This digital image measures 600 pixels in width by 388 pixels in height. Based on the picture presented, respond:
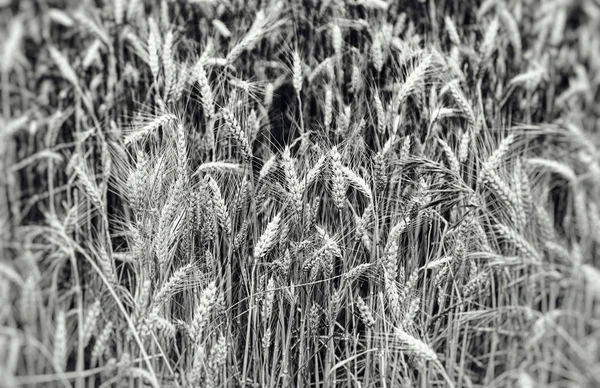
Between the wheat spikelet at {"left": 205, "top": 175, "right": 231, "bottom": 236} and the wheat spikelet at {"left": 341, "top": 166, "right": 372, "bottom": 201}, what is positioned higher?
the wheat spikelet at {"left": 341, "top": 166, "right": 372, "bottom": 201}

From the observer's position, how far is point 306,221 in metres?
1.96

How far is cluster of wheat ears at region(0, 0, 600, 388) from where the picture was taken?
1784 millimetres

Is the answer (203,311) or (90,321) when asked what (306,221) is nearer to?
(203,311)

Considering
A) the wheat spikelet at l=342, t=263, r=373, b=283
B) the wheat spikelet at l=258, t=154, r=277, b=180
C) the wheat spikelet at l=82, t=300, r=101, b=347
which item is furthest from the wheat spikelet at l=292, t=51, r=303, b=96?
the wheat spikelet at l=82, t=300, r=101, b=347

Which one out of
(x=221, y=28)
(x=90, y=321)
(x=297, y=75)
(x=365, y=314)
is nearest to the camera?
(x=90, y=321)

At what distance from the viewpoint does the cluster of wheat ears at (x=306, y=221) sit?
70.2 inches

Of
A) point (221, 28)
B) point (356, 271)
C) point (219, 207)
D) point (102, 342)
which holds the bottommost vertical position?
point (102, 342)

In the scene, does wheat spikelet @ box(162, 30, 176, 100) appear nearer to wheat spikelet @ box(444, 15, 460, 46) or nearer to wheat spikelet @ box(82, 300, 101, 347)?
wheat spikelet @ box(82, 300, 101, 347)

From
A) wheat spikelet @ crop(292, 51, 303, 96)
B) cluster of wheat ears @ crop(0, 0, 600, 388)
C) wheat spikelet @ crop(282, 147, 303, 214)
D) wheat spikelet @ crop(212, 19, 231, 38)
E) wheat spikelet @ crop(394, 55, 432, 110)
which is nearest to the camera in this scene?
cluster of wheat ears @ crop(0, 0, 600, 388)

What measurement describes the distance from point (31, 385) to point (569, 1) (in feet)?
8.48

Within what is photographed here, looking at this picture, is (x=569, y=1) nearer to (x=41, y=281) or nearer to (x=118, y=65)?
(x=118, y=65)

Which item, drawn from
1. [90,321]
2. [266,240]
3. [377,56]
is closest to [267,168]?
[266,240]

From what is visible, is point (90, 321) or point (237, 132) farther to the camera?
point (237, 132)

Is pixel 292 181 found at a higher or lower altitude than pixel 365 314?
higher
